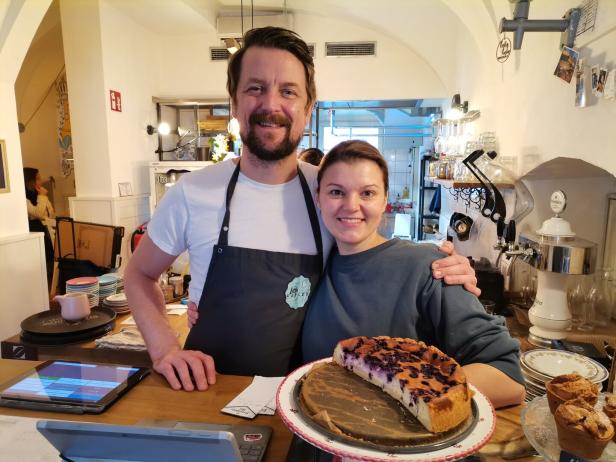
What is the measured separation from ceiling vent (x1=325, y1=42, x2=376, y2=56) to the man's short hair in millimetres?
4384

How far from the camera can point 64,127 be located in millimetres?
6582

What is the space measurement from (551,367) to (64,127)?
7.10 metres

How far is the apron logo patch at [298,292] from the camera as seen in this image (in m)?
1.29

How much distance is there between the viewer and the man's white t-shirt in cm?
136

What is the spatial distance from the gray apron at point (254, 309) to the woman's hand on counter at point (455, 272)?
37 cm

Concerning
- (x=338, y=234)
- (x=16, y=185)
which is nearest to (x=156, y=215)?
(x=338, y=234)

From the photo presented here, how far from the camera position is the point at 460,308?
3.56ft

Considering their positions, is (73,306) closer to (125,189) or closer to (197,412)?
(197,412)

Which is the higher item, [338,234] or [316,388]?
[338,234]

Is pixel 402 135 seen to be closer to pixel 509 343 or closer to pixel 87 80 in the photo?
pixel 87 80

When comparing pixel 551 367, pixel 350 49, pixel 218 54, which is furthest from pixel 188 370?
pixel 218 54

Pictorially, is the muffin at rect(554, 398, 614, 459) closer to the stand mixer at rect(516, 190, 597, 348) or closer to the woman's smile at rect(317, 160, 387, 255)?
the woman's smile at rect(317, 160, 387, 255)

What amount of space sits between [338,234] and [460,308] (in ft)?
1.26

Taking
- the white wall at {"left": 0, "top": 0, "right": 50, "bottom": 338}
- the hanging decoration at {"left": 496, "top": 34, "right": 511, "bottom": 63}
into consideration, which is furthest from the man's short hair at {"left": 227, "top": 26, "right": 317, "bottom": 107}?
the white wall at {"left": 0, "top": 0, "right": 50, "bottom": 338}
